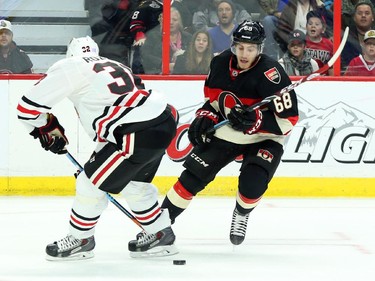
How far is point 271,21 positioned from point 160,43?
772 mm

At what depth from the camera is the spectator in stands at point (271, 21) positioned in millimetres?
6832

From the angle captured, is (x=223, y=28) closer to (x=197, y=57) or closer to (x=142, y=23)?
(x=197, y=57)

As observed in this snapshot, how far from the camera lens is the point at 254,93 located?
458 cm

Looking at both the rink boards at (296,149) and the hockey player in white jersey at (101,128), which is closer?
the hockey player in white jersey at (101,128)

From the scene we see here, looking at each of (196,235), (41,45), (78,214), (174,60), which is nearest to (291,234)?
(196,235)

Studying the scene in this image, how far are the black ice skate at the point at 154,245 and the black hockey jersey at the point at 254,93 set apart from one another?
1.87 ft

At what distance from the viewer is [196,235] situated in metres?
5.08

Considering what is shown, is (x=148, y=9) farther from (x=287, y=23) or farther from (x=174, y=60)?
(x=287, y=23)

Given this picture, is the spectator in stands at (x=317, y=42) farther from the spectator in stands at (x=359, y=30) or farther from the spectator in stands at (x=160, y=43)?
the spectator in stands at (x=160, y=43)

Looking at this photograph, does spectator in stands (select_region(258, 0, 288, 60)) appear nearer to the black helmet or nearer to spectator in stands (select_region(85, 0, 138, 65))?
spectator in stands (select_region(85, 0, 138, 65))

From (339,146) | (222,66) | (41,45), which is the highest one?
(222,66)

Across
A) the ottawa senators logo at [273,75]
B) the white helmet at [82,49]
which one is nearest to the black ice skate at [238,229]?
the ottawa senators logo at [273,75]

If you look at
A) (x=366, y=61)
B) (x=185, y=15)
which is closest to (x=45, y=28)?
(x=185, y=15)

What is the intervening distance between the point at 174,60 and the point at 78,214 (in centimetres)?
278
